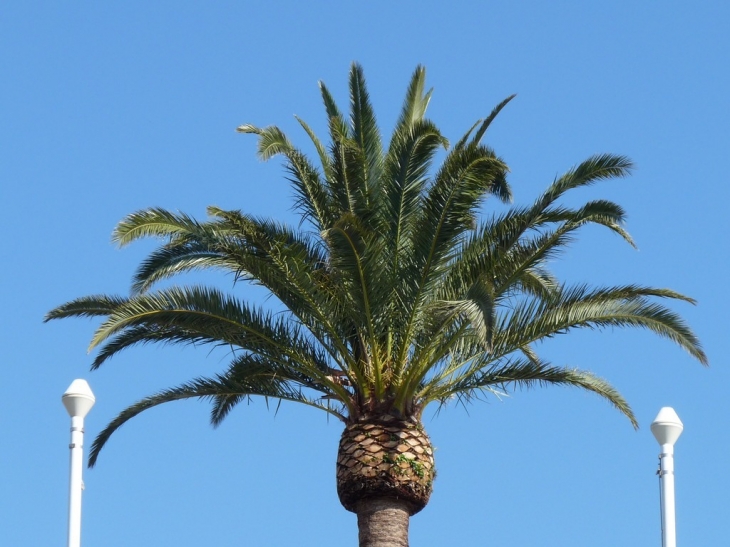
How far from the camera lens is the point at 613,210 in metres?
21.3

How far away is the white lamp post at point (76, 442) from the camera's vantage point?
57.0ft

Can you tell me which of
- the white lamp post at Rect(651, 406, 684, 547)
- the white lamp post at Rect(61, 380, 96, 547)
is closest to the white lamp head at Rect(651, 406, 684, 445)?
the white lamp post at Rect(651, 406, 684, 547)

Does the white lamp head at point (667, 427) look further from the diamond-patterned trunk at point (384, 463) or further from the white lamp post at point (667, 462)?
the diamond-patterned trunk at point (384, 463)

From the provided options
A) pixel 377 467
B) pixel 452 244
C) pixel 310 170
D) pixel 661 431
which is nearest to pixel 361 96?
pixel 310 170

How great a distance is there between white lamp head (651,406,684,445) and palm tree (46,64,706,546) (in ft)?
11.2

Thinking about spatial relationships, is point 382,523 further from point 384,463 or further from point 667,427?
point 667,427

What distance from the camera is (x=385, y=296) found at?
2194cm

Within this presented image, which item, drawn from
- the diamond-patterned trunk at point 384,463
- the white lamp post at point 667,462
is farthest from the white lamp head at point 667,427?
the diamond-patterned trunk at point 384,463

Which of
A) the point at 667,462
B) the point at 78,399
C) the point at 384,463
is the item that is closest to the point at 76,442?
the point at 78,399

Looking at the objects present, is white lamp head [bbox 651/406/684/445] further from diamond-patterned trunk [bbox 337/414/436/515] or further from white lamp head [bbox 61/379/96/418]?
white lamp head [bbox 61/379/96/418]

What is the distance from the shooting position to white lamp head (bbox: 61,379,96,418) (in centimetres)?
1781

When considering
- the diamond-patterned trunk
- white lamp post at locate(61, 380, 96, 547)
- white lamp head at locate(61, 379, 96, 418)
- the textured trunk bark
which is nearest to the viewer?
white lamp post at locate(61, 380, 96, 547)

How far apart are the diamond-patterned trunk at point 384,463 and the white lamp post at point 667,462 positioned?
13.8ft

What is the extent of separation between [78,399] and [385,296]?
535cm
